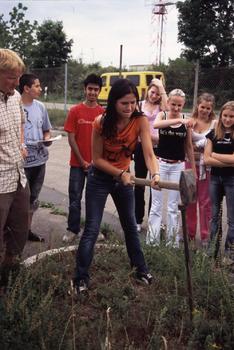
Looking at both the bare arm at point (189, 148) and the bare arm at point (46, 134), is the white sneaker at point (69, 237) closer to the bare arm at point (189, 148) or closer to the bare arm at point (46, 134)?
the bare arm at point (46, 134)

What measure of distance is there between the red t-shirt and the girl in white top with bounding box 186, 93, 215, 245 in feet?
3.67

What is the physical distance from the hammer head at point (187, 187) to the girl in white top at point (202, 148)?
2.26m

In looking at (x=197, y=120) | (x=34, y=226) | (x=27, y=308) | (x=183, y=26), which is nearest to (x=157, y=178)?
(x=27, y=308)

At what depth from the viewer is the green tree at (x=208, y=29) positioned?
26.5 m

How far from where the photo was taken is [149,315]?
2967mm

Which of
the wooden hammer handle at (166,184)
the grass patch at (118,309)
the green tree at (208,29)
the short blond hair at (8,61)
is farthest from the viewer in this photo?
the green tree at (208,29)

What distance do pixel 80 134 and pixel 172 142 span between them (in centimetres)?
97

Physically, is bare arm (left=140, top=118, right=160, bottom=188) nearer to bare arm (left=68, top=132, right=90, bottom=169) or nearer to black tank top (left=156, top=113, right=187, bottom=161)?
black tank top (left=156, top=113, right=187, bottom=161)

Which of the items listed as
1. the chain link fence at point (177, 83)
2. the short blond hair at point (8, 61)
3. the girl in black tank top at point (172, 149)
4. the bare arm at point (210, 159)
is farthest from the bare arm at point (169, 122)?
the chain link fence at point (177, 83)

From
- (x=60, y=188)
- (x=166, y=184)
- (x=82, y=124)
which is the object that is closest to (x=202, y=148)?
(x=82, y=124)

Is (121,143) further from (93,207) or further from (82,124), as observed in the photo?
(82,124)

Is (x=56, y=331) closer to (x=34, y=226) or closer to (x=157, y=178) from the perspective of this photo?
(x=157, y=178)

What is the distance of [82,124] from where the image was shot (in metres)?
4.80

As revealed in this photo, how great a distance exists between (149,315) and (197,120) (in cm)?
275
